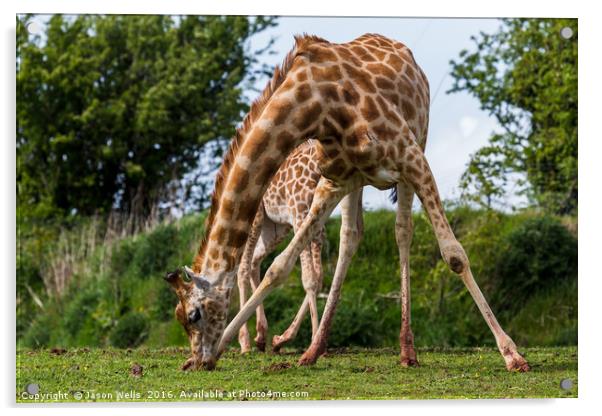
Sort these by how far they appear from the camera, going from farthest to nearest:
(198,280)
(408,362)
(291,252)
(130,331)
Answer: (130,331) < (408,362) < (291,252) < (198,280)

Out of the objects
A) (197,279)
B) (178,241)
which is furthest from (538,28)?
(197,279)

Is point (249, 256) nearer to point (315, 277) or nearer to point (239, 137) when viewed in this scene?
point (315, 277)

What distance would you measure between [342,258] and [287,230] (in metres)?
1.67

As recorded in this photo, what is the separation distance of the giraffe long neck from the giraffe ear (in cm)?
7

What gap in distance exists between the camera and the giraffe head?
6.50 m

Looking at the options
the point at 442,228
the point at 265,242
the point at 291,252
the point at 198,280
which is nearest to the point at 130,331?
the point at 265,242

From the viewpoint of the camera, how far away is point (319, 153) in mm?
7066

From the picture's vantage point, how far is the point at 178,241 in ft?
39.8

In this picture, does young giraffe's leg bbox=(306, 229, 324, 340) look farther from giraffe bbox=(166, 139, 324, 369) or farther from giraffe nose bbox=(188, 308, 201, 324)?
giraffe nose bbox=(188, 308, 201, 324)

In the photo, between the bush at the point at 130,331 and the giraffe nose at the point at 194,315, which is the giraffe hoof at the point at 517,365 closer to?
the giraffe nose at the point at 194,315

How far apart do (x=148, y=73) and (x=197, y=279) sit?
8.08 m

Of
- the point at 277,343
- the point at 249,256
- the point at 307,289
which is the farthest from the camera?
the point at 249,256

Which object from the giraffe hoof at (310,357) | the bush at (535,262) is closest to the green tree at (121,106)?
the bush at (535,262)

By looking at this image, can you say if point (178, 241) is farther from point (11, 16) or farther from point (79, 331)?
point (11, 16)
